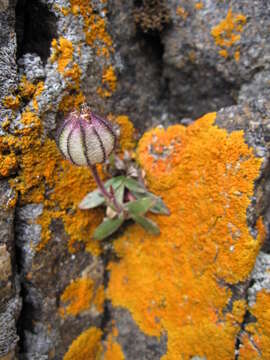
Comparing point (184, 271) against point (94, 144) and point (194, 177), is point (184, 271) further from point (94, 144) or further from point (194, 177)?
point (94, 144)

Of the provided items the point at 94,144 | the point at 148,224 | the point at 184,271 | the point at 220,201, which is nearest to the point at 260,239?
the point at 220,201

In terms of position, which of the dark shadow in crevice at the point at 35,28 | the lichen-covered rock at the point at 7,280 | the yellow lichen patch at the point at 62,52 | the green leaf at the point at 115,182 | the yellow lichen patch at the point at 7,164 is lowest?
the lichen-covered rock at the point at 7,280

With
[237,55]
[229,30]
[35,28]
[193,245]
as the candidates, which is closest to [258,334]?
[193,245]

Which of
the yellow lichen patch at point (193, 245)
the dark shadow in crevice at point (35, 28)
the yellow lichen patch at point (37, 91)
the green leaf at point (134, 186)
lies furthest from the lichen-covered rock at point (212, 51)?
the yellow lichen patch at point (37, 91)

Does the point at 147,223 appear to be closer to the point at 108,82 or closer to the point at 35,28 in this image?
the point at 108,82

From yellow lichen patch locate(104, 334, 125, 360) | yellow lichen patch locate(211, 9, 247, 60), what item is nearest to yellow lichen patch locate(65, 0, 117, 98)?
yellow lichen patch locate(211, 9, 247, 60)

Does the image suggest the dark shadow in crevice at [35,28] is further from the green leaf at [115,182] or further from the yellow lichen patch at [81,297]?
the yellow lichen patch at [81,297]
